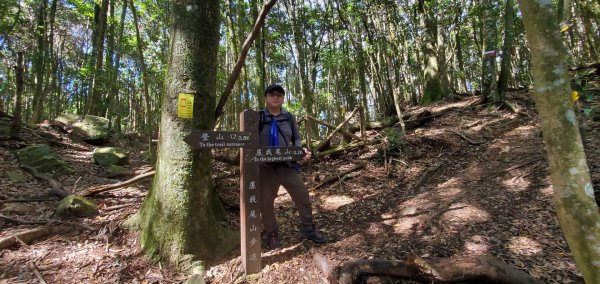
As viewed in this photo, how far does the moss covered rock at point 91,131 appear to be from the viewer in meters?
12.1

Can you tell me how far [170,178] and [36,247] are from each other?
1731 millimetres

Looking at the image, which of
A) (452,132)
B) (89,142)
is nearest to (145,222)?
(452,132)

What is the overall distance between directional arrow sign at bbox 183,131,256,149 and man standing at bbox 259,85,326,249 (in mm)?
468

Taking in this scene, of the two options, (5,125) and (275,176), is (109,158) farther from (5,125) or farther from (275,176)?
(275,176)

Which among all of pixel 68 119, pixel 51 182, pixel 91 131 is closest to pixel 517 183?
pixel 51 182

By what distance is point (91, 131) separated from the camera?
12422 mm

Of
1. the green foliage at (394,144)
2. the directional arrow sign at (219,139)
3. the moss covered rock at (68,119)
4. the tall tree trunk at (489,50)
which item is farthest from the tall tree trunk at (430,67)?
the moss covered rock at (68,119)

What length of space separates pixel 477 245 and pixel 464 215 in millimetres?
827

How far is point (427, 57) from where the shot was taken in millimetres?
13641

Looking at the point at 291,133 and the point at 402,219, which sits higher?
the point at 291,133

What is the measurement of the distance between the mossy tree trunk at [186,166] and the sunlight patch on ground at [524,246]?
10.9 ft

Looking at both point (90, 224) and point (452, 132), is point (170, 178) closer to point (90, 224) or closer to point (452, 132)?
point (90, 224)

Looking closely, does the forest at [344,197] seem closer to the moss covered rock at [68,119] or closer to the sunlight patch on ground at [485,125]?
the sunlight patch on ground at [485,125]

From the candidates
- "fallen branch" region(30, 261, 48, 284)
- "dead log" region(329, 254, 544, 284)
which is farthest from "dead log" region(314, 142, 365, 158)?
"fallen branch" region(30, 261, 48, 284)
